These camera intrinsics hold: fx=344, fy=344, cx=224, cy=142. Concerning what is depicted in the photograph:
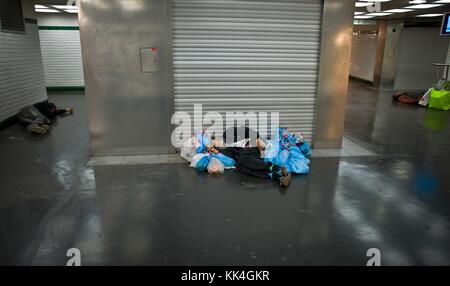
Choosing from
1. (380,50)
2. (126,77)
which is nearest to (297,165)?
(126,77)

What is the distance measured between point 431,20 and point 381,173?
12046mm

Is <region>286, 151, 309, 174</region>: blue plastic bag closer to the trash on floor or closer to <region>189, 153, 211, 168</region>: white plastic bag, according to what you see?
the trash on floor

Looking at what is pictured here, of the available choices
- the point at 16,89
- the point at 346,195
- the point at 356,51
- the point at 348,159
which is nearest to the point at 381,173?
the point at 348,159

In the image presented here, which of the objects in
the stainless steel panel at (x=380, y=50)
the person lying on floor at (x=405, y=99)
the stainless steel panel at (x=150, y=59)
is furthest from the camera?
the stainless steel panel at (x=380, y=50)

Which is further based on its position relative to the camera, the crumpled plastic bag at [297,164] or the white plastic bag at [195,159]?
the white plastic bag at [195,159]

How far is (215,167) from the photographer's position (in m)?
5.38

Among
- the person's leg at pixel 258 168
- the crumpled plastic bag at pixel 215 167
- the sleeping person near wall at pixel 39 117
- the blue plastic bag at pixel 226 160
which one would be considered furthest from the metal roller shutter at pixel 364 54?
the sleeping person near wall at pixel 39 117

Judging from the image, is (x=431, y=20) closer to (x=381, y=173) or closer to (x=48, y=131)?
(x=381, y=173)

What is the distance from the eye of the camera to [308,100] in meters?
6.55

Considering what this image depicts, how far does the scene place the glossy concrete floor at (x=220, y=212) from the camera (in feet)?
10.8

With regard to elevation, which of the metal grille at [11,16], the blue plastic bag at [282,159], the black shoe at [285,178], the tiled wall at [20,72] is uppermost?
the metal grille at [11,16]

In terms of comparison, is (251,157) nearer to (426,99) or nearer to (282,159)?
(282,159)

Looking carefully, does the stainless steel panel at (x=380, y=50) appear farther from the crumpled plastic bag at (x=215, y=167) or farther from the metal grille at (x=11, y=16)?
the metal grille at (x=11, y=16)

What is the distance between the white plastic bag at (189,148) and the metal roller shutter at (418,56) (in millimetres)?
12746
